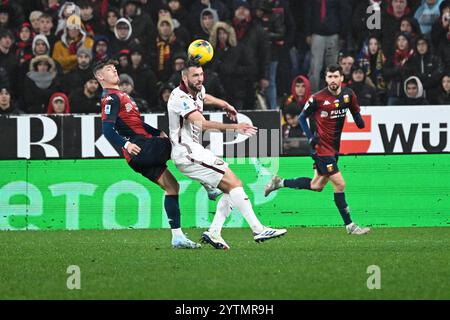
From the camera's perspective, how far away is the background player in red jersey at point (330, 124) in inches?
603

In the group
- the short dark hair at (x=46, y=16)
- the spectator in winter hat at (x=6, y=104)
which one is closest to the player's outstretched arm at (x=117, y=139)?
the spectator in winter hat at (x=6, y=104)

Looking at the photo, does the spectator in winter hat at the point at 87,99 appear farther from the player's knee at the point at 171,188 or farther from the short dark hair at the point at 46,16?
the player's knee at the point at 171,188

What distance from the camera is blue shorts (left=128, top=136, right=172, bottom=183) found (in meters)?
12.1

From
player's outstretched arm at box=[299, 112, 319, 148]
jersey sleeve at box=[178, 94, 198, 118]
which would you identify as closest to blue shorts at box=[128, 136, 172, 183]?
jersey sleeve at box=[178, 94, 198, 118]

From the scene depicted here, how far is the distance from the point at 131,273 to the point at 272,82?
9.77 meters

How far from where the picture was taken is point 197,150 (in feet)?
39.2

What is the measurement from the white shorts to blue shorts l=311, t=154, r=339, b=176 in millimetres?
3780

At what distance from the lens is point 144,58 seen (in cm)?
1909

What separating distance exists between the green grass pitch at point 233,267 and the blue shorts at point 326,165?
117 cm

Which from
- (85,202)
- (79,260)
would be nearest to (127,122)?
(79,260)

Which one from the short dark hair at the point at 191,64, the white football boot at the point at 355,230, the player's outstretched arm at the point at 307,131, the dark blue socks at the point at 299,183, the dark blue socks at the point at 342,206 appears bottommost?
the white football boot at the point at 355,230

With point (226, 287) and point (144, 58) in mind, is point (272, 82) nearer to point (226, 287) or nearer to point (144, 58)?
point (144, 58)

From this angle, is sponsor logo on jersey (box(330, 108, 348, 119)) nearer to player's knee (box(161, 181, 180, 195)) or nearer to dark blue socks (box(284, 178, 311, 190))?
dark blue socks (box(284, 178, 311, 190))

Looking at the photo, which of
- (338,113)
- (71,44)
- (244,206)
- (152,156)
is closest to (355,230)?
(338,113)
